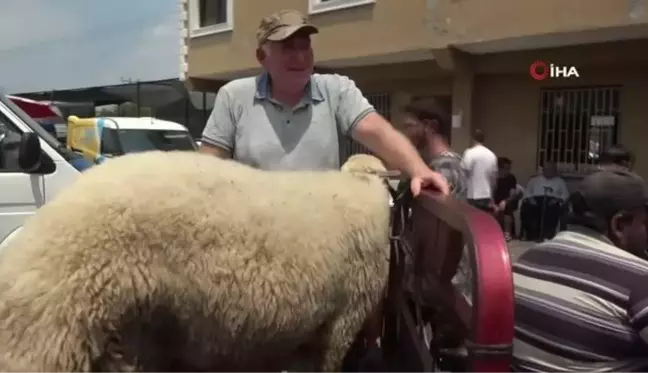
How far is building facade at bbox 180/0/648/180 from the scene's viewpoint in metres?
13.7

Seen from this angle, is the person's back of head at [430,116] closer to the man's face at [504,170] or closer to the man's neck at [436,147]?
the man's neck at [436,147]

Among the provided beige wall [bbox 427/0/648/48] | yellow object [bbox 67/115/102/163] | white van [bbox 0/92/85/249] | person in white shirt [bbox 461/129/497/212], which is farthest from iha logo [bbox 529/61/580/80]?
white van [bbox 0/92/85/249]

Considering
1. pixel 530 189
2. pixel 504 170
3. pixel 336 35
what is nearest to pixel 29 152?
pixel 530 189

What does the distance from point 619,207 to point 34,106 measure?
1587 centimetres

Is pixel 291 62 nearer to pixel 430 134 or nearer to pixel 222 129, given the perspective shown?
pixel 222 129

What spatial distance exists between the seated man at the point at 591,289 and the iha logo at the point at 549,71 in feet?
41.7

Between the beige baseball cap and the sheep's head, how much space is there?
510 mm

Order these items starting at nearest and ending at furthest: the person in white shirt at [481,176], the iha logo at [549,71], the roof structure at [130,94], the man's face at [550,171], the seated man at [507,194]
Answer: the person in white shirt at [481,176], the man's face at [550,171], the seated man at [507,194], the iha logo at [549,71], the roof structure at [130,94]

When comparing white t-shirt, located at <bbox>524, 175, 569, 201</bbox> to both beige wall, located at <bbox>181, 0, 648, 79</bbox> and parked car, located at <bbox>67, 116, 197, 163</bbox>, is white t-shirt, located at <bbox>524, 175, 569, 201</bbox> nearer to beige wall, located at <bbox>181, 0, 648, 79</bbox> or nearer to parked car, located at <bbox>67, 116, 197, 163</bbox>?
beige wall, located at <bbox>181, 0, 648, 79</bbox>

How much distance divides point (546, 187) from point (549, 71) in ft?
7.71

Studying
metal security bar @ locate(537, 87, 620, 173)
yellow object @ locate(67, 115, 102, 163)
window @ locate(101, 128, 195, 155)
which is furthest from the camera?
yellow object @ locate(67, 115, 102, 163)

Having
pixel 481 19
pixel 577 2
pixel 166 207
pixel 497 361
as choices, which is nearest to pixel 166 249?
pixel 166 207

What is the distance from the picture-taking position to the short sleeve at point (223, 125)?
320 centimetres


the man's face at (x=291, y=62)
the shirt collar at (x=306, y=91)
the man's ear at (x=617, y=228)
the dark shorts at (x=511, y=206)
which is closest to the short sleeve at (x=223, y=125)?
the shirt collar at (x=306, y=91)
